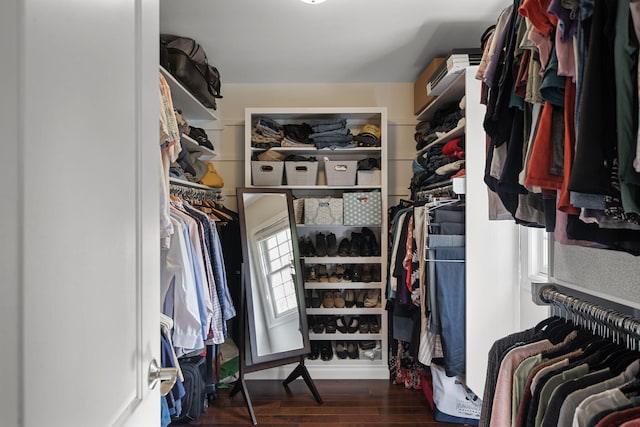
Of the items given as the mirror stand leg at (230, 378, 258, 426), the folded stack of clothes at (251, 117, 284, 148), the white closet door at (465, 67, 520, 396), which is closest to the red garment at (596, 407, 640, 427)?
the white closet door at (465, 67, 520, 396)

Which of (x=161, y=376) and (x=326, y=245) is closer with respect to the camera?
(x=161, y=376)

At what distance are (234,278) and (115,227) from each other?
2.34 m

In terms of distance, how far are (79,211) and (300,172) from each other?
2770mm

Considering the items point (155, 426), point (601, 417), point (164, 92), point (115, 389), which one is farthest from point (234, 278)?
point (601, 417)

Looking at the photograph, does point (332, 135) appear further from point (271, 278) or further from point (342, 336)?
point (342, 336)

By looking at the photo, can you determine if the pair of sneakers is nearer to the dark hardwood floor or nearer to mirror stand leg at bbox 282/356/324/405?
mirror stand leg at bbox 282/356/324/405

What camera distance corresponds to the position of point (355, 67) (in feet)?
10.8

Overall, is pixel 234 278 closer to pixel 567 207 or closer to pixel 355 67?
pixel 355 67

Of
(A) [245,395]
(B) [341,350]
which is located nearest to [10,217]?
(A) [245,395]

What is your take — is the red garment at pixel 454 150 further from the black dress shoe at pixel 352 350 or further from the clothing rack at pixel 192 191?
the black dress shoe at pixel 352 350

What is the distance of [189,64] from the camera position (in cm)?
260

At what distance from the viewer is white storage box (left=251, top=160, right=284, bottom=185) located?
11.2 ft

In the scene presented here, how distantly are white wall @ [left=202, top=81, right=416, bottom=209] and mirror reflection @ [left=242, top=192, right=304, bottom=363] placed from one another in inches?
25.3

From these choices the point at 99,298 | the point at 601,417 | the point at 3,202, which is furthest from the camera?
the point at 601,417
